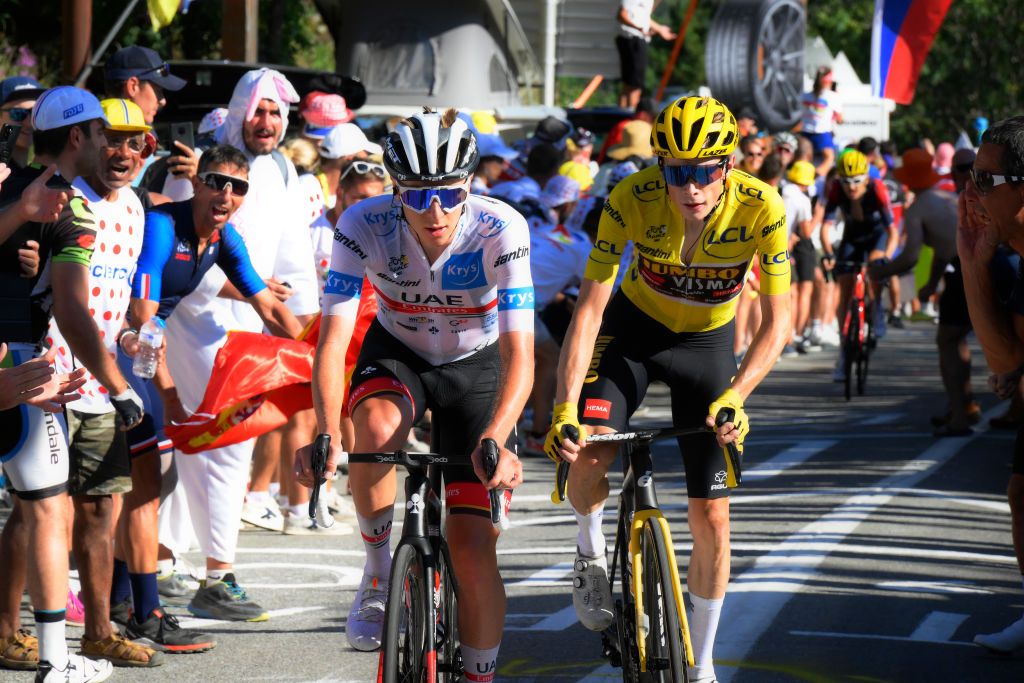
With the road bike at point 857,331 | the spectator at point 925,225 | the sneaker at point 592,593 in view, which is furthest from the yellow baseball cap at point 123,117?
the road bike at point 857,331

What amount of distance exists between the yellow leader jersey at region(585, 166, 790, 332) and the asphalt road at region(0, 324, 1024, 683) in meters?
1.56

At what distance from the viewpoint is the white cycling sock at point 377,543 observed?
5.66 m

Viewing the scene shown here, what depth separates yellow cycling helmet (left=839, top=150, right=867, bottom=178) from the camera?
16969 mm

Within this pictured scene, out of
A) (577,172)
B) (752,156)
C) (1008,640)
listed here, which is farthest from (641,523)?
(752,156)

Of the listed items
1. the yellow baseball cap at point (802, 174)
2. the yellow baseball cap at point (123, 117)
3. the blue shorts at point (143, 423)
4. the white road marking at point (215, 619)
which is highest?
the yellow baseball cap at point (123, 117)

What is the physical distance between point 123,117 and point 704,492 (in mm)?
2956

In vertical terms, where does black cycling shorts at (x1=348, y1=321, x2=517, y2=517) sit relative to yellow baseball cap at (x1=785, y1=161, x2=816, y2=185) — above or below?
below

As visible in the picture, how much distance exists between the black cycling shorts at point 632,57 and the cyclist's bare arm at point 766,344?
20258mm

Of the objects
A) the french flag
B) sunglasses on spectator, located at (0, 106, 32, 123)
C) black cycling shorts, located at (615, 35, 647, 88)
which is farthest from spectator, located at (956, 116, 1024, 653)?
black cycling shorts, located at (615, 35, 647, 88)

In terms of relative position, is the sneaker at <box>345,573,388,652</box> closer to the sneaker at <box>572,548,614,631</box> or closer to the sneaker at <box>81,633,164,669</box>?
the sneaker at <box>572,548,614,631</box>

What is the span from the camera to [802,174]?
63.3 feet

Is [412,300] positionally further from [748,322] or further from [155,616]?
[748,322]

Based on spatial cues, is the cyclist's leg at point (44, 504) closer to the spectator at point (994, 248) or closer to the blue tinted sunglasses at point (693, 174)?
the blue tinted sunglasses at point (693, 174)

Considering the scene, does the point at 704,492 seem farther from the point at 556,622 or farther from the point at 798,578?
the point at 798,578
